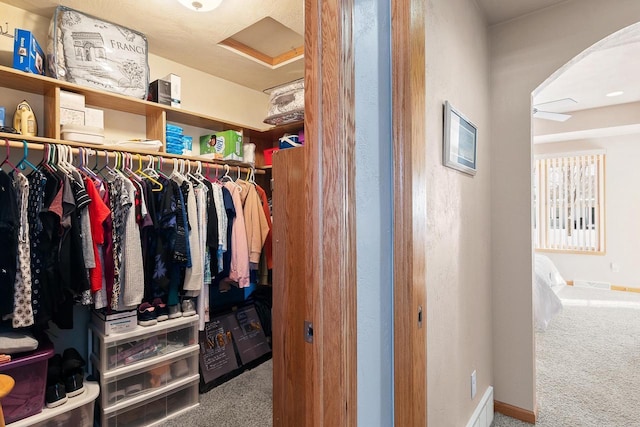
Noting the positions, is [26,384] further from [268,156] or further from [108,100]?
[268,156]

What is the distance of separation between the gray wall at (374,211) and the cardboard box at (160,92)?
1.82 meters

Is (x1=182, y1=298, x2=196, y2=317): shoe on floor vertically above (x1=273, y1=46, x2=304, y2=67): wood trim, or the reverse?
(x1=273, y1=46, x2=304, y2=67): wood trim

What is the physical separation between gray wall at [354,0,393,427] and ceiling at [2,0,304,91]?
3.90ft

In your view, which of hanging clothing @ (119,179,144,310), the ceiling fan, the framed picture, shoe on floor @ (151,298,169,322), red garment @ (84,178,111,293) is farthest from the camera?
the ceiling fan

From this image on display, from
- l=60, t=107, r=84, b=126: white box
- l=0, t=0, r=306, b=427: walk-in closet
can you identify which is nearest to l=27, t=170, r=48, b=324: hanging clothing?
l=0, t=0, r=306, b=427: walk-in closet

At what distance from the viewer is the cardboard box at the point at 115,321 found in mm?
1881

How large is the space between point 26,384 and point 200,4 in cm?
213

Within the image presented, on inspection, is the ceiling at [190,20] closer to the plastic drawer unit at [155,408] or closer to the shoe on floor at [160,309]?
the shoe on floor at [160,309]

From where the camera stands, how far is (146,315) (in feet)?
6.66

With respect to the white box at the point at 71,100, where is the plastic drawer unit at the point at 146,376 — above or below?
below

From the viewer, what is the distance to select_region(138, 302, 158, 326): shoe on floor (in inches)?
79.4

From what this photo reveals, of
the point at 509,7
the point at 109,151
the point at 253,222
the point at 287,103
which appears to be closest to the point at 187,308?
the point at 253,222

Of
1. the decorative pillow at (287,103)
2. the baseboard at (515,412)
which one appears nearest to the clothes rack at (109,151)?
the decorative pillow at (287,103)

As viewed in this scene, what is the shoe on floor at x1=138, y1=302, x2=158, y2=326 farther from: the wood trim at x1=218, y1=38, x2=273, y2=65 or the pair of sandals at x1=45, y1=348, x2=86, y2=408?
the wood trim at x1=218, y1=38, x2=273, y2=65
